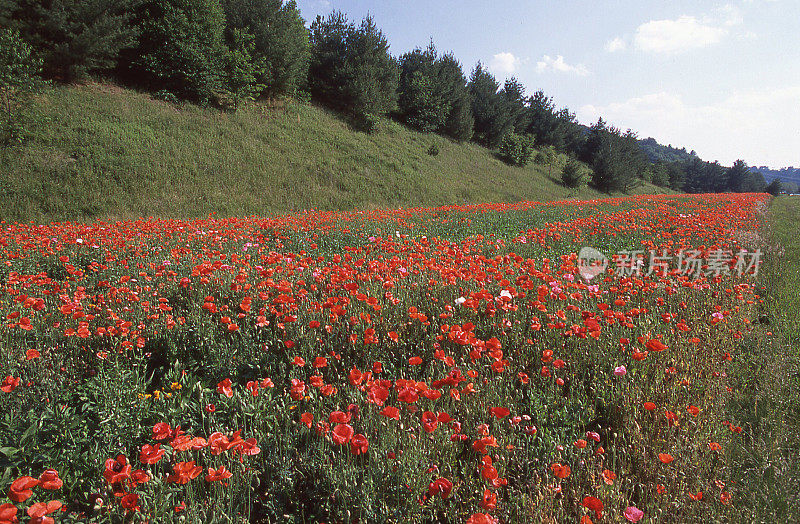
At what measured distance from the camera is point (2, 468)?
1634 millimetres

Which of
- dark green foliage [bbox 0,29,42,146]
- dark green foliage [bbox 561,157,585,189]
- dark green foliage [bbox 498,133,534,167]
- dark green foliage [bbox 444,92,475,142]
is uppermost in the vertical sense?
dark green foliage [bbox 444,92,475,142]

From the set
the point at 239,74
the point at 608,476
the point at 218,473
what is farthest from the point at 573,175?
the point at 218,473

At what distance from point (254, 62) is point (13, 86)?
1237 cm

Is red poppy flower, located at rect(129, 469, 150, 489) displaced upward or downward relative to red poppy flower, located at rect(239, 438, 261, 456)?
downward

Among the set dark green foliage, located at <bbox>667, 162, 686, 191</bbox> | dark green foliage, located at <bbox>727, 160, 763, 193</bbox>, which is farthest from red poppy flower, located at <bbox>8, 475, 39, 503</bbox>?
dark green foliage, located at <bbox>727, 160, 763, 193</bbox>

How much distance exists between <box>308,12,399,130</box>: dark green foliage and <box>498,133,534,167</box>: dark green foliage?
44.9 feet

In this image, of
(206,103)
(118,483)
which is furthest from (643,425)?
(206,103)

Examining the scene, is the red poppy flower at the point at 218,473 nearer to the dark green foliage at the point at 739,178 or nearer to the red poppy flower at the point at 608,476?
the red poppy flower at the point at 608,476

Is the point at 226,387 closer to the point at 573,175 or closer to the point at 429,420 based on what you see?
the point at 429,420

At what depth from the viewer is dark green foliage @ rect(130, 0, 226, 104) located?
18.8 meters

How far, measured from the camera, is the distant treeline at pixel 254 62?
1586cm

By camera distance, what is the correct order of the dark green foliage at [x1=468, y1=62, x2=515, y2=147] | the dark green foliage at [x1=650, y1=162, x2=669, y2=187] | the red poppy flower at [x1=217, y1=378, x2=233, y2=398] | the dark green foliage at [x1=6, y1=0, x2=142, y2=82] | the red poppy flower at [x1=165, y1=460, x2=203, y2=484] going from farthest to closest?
the dark green foliage at [x1=650, y1=162, x2=669, y2=187], the dark green foliage at [x1=468, y1=62, x2=515, y2=147], the dark green foliage at [x1=6, y1=0, x2=142, y2=82], the red poppy flower at [x1=217, y1=378, x2=233, y2=398], the red poppy flower at [x1=165, y1=460, x2=203, y2=484]

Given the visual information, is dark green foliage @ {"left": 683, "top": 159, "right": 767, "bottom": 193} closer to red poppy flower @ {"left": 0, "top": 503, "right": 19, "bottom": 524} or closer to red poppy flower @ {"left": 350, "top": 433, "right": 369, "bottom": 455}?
red poppy flower @ {"left": 350, "top": 433, "right": 369, "bottom": 455}

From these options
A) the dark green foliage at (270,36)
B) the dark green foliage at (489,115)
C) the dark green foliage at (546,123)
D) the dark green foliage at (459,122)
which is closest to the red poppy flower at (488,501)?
the dark green foliage at (270,36)
